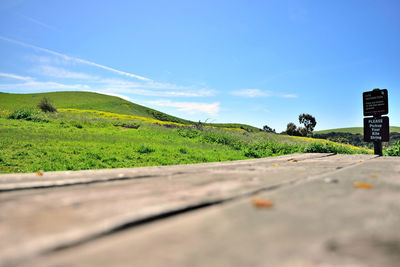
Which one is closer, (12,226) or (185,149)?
(12,226)

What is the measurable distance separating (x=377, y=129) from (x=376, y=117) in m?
0.36

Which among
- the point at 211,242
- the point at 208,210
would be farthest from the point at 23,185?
the point at 211,242

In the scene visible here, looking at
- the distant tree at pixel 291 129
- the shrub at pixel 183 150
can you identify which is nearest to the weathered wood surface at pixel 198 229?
the shrub at pixel 183 150

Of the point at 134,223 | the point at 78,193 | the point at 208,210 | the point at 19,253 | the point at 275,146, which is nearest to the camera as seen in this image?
the point at 19,253

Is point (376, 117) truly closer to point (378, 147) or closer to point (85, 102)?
point (378, 147)

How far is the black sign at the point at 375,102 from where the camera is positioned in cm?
691

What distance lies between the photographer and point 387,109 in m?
6.85

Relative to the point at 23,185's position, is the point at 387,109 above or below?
above

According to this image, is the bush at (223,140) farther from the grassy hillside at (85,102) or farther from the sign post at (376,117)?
the grassy hillside at (85,102)

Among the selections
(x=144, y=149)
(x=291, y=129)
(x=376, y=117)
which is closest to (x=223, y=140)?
(x=144, y=149)

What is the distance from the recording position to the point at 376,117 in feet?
23.4

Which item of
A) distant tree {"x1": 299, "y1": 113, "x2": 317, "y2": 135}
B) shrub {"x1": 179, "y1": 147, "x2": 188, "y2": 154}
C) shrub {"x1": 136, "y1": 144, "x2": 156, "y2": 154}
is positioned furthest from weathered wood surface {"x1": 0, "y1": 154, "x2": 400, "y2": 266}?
distant tree {"x1": 299, "y1": 113, "x2": 317, "y2": 135}

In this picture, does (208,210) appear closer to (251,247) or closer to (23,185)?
(251,247)

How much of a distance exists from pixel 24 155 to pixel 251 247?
8409mm
